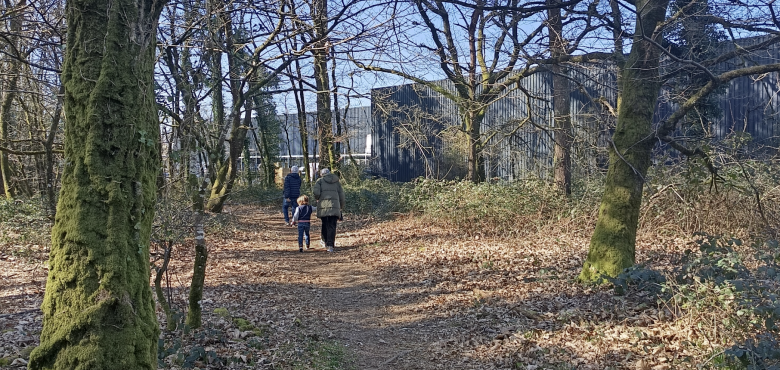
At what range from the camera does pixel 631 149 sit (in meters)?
7.11

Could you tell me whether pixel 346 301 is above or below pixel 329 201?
below

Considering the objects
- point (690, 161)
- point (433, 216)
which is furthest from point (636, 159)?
point (433, 216)

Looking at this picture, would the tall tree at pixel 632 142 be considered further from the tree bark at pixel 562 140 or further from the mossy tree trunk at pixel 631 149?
the tree bark at pixel 562 140

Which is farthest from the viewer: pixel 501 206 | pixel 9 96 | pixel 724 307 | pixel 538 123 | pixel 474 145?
pixel 538 123

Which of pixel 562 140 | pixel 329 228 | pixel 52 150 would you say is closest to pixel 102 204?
pixel 52 150

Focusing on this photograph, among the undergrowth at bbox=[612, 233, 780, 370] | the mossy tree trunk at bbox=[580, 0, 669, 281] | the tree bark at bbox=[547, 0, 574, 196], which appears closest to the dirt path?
the undergrowth at bbox=[612, 233, 780, 370]

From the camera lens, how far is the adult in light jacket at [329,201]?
12406 mm

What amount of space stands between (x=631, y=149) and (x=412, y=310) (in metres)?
3.81

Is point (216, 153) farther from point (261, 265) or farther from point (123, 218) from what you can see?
point (261, 265)

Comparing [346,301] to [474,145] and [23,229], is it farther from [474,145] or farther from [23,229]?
[474,145]

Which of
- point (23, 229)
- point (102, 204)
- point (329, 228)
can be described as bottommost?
point (329, 228)

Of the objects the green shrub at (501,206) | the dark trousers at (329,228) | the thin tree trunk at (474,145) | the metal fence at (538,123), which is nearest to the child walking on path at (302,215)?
the dark trousers at (329,228)

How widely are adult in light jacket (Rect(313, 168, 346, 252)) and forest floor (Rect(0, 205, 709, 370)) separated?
686 millimetres

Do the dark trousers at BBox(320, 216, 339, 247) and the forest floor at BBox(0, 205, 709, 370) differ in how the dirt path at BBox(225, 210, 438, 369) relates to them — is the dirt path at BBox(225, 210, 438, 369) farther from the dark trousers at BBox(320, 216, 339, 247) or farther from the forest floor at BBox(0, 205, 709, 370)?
the dark trousers at BBox(320, 216, 339, 247)
